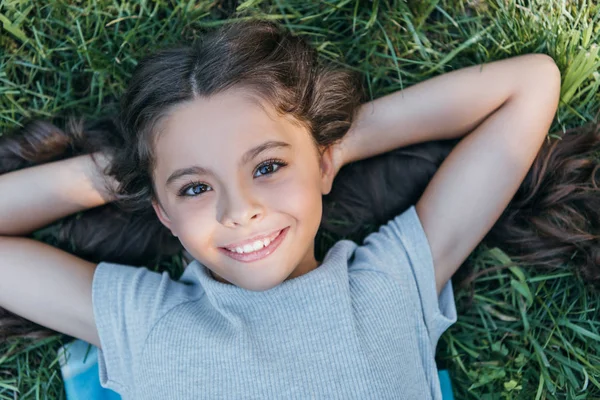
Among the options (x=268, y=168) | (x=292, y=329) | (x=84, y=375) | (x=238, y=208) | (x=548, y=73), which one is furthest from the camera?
(x=84, y=375)

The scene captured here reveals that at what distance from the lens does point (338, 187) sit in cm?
233

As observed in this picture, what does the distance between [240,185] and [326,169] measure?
0.37 metres

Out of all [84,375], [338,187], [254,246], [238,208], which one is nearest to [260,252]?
[254,246]

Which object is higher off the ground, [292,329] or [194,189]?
[194,189]

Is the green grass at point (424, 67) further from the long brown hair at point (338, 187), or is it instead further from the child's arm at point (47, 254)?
the child's arm at point (47, 254)

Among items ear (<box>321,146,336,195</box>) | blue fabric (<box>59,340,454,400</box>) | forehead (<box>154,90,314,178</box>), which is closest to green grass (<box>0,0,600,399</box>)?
blue fabric (<box>59,340,454,400</box>)

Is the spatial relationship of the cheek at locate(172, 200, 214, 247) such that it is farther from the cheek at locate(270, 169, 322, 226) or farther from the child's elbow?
the child's elbow

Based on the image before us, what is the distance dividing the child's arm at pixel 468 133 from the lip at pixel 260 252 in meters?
0.45

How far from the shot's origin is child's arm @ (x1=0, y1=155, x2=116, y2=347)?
6.81ft

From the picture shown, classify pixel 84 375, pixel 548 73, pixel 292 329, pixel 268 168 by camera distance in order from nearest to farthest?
1. pixel 268 168
2. pixel 292 329
3. pixel 548 73
4. pixel 84 375

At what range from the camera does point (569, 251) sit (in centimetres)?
226

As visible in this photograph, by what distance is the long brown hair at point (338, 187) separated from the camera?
2.04 metres

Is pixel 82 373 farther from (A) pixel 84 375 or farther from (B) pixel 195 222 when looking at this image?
(B) pixel 195 222

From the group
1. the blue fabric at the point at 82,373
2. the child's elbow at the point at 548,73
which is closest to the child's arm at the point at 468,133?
the child's elbow at the point at 548,73
